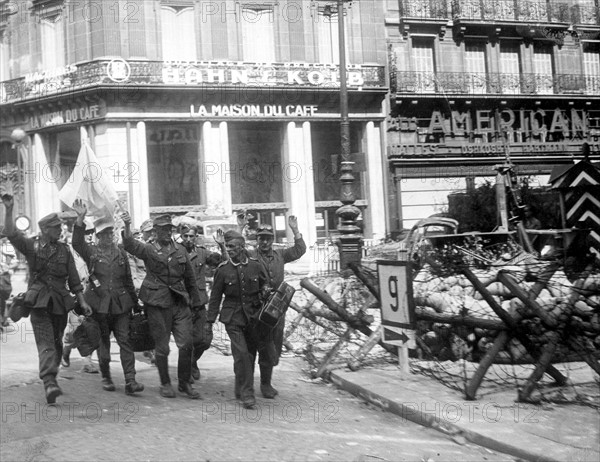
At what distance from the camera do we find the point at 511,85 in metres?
33.2

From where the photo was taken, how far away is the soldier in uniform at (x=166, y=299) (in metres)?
8.09

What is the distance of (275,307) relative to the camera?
772 cm

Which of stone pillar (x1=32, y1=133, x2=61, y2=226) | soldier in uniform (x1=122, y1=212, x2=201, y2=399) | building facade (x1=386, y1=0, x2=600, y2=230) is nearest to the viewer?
soldier in uniform (x1=122, y1=212, x2=201, y2=399)

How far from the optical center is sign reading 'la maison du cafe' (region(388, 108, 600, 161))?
3209 centimetres

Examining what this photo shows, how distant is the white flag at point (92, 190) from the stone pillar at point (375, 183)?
21.0 meters

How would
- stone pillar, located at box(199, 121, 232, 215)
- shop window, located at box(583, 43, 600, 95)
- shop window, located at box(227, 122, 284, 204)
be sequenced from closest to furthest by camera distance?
1. stone pillar, located at box(199, 121, 232, 215)
2. shop window, located at box(227, 122, 284, 204)
3. shop window, located at box(583, 43, 600, 95)

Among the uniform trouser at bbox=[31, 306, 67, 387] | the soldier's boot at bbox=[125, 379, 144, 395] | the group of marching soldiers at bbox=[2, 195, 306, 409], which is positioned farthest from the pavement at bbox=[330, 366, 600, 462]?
the uniform trouser at bbox=[31, 306, 67, 387]

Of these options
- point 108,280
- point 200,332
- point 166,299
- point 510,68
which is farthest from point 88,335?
point 510,68

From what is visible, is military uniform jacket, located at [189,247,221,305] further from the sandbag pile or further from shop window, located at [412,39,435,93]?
shop window, located at [412,39,435,93]

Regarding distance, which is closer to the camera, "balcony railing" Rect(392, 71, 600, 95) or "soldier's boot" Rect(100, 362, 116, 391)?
"soldier's boot" Rect(100, 362, 116, 391)

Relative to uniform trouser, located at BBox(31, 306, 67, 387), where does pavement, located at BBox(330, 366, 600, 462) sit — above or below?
below

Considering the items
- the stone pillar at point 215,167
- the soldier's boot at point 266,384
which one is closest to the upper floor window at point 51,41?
the stone pillar at point 215,167

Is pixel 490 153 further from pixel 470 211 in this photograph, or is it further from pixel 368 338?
pixel 368 338

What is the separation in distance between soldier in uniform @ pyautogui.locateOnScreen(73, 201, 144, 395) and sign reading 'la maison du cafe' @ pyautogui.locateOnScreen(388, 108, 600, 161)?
23871 mm
